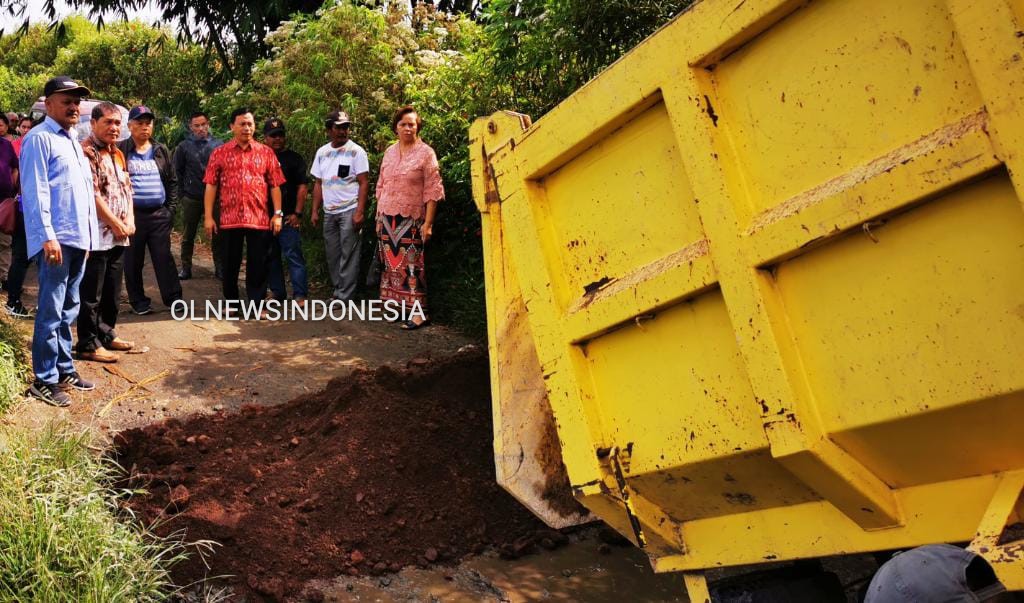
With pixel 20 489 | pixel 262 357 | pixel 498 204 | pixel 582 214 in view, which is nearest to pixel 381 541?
pixel 20 489

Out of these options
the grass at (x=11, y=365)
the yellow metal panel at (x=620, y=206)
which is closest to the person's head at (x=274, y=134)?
the grass at (x=11, y=365)

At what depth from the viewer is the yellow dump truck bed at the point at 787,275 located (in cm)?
190

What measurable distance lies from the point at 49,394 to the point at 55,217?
1024 mm

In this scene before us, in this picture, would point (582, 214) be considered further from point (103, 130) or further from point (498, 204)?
point (103, 130)

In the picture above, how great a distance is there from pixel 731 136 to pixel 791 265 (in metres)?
0.35

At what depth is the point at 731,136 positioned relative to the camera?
234 cm

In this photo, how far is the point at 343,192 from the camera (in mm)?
8461

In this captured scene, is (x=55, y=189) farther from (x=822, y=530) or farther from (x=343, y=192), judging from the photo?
(x=822, y=530)

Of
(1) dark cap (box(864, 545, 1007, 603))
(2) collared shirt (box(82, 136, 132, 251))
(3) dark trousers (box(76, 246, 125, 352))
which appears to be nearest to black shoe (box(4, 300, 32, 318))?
(3) dark trousers (box(76, 246, 125, 352))

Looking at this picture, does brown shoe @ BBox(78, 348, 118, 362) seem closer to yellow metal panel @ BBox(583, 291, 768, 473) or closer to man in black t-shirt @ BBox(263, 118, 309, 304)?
man in black t-shirt @ BBox(263, 118, 309, 304)

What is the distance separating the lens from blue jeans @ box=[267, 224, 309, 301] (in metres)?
8.59

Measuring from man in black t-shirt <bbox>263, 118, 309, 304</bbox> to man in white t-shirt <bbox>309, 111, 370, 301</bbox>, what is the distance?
22cm

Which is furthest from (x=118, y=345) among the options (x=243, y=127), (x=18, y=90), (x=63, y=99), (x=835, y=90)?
(x=18, y=90)

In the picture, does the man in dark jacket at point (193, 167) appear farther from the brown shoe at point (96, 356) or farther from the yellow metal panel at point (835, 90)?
the yellow metal panel at point (835, 90)
